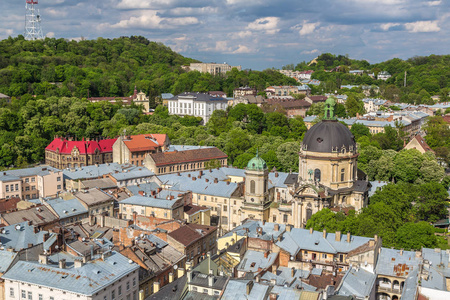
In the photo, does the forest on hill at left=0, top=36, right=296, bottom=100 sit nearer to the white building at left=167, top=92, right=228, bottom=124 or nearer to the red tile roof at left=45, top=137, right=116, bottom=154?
the white building at left=167, top=92, right=228, bottom=124

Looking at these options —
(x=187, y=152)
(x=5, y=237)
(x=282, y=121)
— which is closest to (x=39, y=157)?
(x=187, y=152)

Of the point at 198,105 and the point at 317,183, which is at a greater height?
the point at 198,105

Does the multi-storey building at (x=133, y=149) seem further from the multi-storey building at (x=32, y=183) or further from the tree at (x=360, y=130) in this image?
the tree at (x=360, y=130)

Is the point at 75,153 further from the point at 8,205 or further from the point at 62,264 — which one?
the point at 62,264

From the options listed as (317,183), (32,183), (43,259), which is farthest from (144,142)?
(43,259)

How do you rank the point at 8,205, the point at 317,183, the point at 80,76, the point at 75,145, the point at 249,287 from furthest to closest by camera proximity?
the point at 80,76 < the point at 75,145 < the point at 317,183 < the point at 8,205 < the point at 249,287
